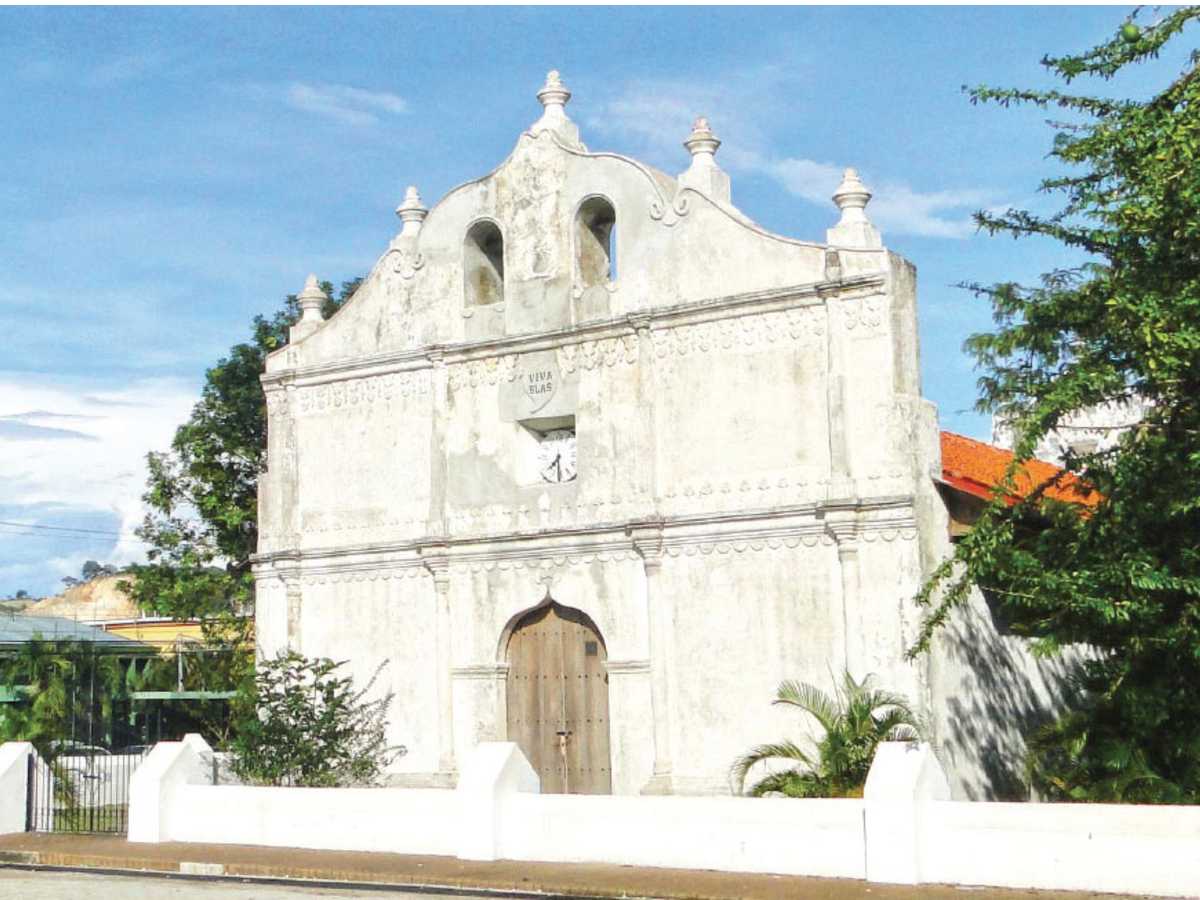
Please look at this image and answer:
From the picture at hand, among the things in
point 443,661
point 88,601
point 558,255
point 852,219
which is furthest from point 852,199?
point 88,601

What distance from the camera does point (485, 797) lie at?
53.8ft

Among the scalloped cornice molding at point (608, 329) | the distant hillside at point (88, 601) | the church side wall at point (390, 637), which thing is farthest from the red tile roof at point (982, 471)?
the distant hillside at point (88, 601)

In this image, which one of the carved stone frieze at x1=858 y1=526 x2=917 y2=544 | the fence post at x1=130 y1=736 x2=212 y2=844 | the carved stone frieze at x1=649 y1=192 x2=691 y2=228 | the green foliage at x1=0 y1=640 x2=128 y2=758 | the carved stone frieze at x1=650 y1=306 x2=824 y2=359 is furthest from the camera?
the green foliage at x1=0 y1=640 x2=128 y2=758

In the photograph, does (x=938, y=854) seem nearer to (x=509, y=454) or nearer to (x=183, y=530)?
(x=509, y=454)

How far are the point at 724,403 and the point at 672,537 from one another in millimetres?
1815

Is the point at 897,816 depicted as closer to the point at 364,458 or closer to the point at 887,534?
the point at 887,534

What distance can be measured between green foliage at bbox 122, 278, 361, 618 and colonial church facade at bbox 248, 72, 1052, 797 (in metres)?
11.1

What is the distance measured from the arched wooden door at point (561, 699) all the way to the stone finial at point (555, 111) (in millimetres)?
6509

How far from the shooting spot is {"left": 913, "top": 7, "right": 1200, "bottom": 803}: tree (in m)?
14.9

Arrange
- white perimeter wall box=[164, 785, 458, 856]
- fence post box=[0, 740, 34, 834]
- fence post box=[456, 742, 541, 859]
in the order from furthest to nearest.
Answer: fence post box=[0, 740, 34, 834] → white perimeter wall box=[164, 785, 458, 856] → fence post box=[456, 742, 541, 859]

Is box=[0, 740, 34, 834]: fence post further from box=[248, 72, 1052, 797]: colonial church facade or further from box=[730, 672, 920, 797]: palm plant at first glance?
box=[730, 672, 920, 797]: palm plant

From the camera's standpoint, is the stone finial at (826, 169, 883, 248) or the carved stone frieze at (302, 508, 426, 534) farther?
the carved stone frieze at (302, 508, 426, 534)

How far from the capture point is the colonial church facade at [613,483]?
19.4m

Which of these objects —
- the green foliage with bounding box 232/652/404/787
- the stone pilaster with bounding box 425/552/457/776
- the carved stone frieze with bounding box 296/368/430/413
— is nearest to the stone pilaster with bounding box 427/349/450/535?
the carved stone frieze with bounding box 296/368/430/413
